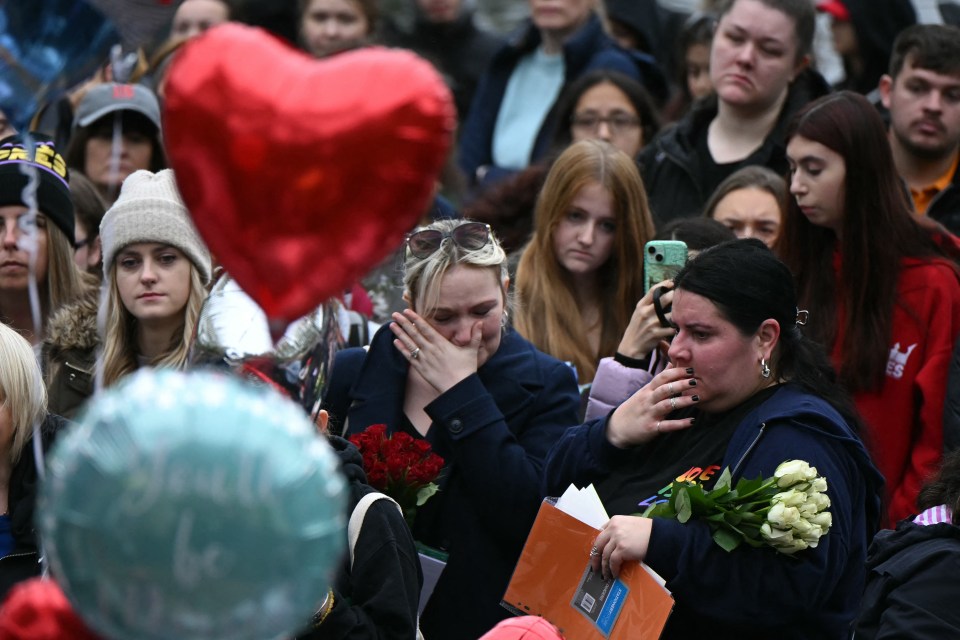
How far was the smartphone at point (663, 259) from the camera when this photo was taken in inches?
186

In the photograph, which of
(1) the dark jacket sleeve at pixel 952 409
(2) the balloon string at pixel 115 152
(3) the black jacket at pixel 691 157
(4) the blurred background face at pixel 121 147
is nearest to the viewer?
(1) the dark jacket sleeve at pixel 952 409

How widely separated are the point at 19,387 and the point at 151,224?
0.96 m

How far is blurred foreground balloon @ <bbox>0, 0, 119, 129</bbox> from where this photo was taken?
120 inches

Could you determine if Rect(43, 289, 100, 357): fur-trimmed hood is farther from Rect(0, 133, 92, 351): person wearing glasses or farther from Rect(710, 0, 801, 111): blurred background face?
Rect(710, 0, 801, 111): blurred background face

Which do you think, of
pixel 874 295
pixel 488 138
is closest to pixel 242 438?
pixel 874 295

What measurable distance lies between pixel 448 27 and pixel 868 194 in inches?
162

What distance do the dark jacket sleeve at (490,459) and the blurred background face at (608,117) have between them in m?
2.39

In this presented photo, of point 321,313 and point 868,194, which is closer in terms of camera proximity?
point 321,313

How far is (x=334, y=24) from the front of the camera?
24.8 ft

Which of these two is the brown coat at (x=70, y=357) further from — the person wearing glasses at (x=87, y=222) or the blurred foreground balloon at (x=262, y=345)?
the blurred foreground balloon at (x=262, y=345)

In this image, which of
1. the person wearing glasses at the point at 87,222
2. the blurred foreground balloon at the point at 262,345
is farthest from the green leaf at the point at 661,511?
the person wearing glasses at the point at 87,222

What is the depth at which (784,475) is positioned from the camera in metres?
3.58

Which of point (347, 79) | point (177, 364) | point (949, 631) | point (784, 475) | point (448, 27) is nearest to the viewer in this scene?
point (347, 79)

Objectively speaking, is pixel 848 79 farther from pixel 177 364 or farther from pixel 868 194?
pixel 177 364
